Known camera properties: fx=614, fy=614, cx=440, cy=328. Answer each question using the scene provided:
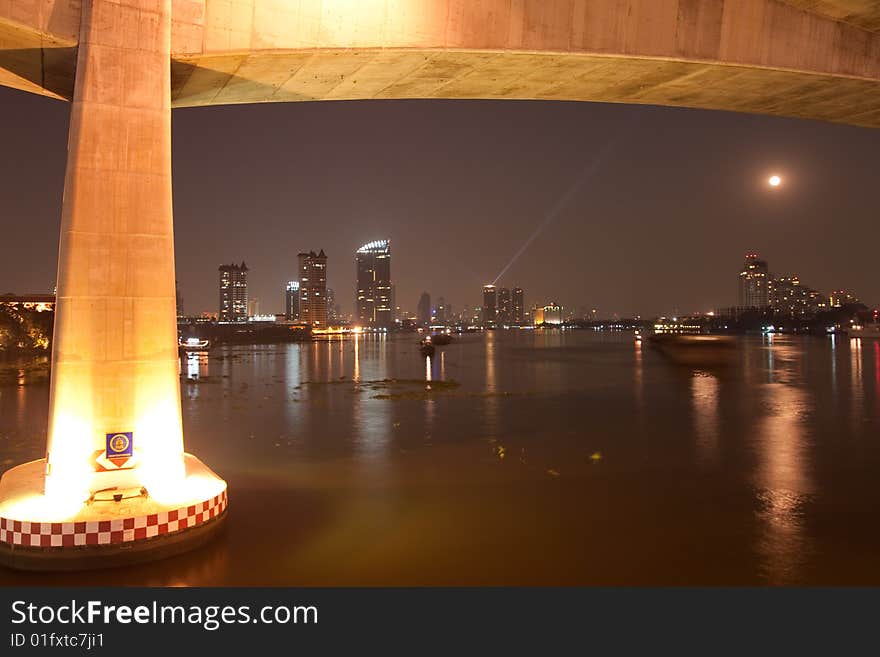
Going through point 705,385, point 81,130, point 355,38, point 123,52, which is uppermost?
point 355,38

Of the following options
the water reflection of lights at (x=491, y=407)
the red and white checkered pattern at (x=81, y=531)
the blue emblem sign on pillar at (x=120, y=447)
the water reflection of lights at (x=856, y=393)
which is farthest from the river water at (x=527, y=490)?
the blue emblem sign on pillar at (x=120, y=447)

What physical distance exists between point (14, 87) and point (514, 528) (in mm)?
10076

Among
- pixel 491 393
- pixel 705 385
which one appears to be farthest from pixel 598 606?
A: pixel 705 385

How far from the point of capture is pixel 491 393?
90.6 ft

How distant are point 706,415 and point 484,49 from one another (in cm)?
1525

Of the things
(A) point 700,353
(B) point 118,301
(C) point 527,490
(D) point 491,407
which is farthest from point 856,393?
(A) point 700,353

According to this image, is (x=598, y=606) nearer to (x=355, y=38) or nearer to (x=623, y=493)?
(x=623, y=493)

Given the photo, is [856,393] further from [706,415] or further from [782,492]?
[782,492]

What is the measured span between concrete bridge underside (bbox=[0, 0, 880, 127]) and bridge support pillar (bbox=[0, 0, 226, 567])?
223 millimetres

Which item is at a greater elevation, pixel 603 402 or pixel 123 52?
pixel 123 52

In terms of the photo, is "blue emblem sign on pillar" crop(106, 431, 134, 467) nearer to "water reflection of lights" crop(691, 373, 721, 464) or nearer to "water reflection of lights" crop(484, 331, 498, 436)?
"water reflection of lights" crop(484, 331, 498, 436)

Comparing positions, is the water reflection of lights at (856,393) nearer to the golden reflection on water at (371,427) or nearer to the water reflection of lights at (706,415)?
the water reflection of lights at (706,415)

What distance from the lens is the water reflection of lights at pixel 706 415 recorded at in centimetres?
1430

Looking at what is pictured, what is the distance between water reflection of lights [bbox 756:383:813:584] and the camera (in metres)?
7.28
